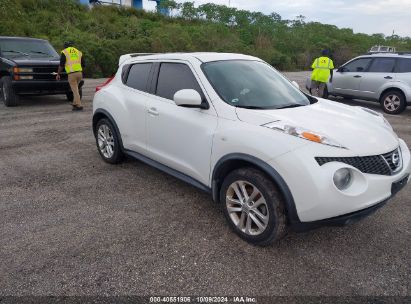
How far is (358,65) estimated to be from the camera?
35.1 ft

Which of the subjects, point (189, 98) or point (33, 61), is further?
point (33, 61)

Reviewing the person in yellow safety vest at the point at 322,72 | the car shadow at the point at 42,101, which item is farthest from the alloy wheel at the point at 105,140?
the person in yellow safety vest at the point at 322,72

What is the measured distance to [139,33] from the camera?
24.9 m

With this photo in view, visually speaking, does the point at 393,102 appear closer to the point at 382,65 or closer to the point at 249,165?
the point at 382,65

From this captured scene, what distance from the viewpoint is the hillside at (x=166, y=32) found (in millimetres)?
19453

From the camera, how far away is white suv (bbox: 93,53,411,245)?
8.84 feet

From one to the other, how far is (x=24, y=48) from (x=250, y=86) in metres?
8.93

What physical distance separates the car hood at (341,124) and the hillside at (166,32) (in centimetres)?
1579

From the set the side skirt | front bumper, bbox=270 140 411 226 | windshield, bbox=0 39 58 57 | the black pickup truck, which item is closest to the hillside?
windshield, bbox=0 39 58 57

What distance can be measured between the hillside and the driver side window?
12.1 meters

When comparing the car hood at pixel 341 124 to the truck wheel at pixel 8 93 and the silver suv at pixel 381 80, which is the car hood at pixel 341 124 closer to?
the silver suv at pixel 381 80

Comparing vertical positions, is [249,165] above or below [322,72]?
below

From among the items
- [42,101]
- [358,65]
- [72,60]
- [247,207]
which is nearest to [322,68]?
[358,65]

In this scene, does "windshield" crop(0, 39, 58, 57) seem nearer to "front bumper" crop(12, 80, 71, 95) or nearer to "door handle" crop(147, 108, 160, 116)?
"front bumper" crop(12, 80, 71, 95)
